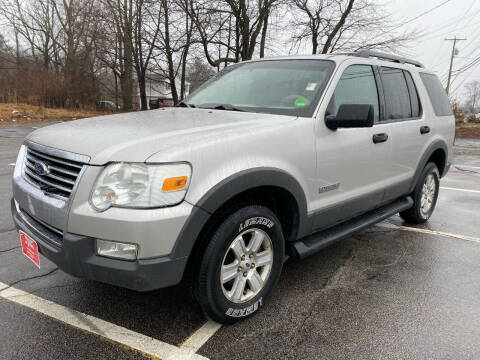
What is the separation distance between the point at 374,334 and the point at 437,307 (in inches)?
A: 28.0

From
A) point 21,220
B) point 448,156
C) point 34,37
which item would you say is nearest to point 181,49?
point 34,37

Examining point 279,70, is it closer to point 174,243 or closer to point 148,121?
point 148,121

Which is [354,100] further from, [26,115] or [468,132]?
[26,115]

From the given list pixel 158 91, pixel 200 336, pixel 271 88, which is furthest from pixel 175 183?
pixel 158 91

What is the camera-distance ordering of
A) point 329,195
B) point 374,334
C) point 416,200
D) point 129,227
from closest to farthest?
point 129,227, point 374,334, point 329,195, point 416,200

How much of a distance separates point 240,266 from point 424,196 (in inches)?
128

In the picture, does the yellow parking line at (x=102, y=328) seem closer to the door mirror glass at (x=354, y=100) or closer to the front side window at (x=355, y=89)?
the door mirror glass at (x=354, y=100)

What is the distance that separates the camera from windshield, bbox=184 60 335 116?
9.92 ft

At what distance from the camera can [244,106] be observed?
3.20 meters

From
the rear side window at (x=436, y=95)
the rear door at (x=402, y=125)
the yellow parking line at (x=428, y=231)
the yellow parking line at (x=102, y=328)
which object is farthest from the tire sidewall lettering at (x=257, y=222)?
the rear side window at (x=436, y=95)

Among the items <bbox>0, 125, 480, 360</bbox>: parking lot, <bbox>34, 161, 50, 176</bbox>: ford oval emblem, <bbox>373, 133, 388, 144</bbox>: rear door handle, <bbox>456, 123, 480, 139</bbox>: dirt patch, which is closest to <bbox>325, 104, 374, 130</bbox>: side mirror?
<bbox>373, 133, 388, 144</bbox>: rear door handle

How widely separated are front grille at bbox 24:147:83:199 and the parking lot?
912mm

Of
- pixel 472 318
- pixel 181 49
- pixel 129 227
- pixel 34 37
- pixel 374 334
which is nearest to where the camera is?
pixel 129 227

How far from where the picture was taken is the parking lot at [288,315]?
2.32m
